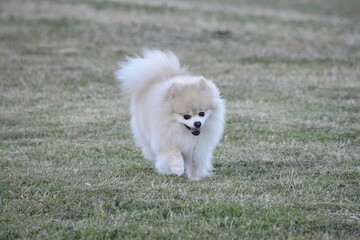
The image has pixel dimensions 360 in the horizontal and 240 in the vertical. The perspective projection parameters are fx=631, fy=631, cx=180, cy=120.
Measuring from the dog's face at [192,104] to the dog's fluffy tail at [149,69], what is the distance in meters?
0.62

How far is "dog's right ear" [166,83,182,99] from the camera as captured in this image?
5836 mm

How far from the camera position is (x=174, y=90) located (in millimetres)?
5836

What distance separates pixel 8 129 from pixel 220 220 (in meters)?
4.36

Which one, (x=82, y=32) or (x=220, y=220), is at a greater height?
(x=220, y=220)

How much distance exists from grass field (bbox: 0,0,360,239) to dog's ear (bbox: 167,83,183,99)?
78 cm

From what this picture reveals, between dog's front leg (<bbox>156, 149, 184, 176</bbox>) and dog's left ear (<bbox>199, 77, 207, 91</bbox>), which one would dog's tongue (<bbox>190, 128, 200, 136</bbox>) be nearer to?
dog's front leg (<bbox>156, 149, 184, 176</bbox>)

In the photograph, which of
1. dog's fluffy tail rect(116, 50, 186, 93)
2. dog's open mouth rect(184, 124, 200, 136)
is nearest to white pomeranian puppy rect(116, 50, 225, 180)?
dog's open mouth rect(184, 124, 200, 136)

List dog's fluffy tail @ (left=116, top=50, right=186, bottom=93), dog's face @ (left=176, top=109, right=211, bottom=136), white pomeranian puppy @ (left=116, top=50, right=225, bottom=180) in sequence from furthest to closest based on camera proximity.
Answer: dog's fluffy tail @ (left=116, top=50, right=186, bottom=93), white pomeranian puppy @ (left=116, top=50, right=225, bottom=180), dog's face @ (left=176, top=109, right=211, bottom=136)

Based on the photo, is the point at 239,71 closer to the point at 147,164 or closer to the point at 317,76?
the point at 317,76

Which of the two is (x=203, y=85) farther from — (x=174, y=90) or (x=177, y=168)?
(x=177, y=168)

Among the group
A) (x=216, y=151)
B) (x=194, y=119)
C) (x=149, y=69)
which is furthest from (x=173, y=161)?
(x=216, y=151)

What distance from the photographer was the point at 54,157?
22.2 feet

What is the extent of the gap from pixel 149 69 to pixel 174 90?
78 cm

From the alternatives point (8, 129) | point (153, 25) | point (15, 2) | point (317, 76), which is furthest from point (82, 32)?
point (8, 129)
